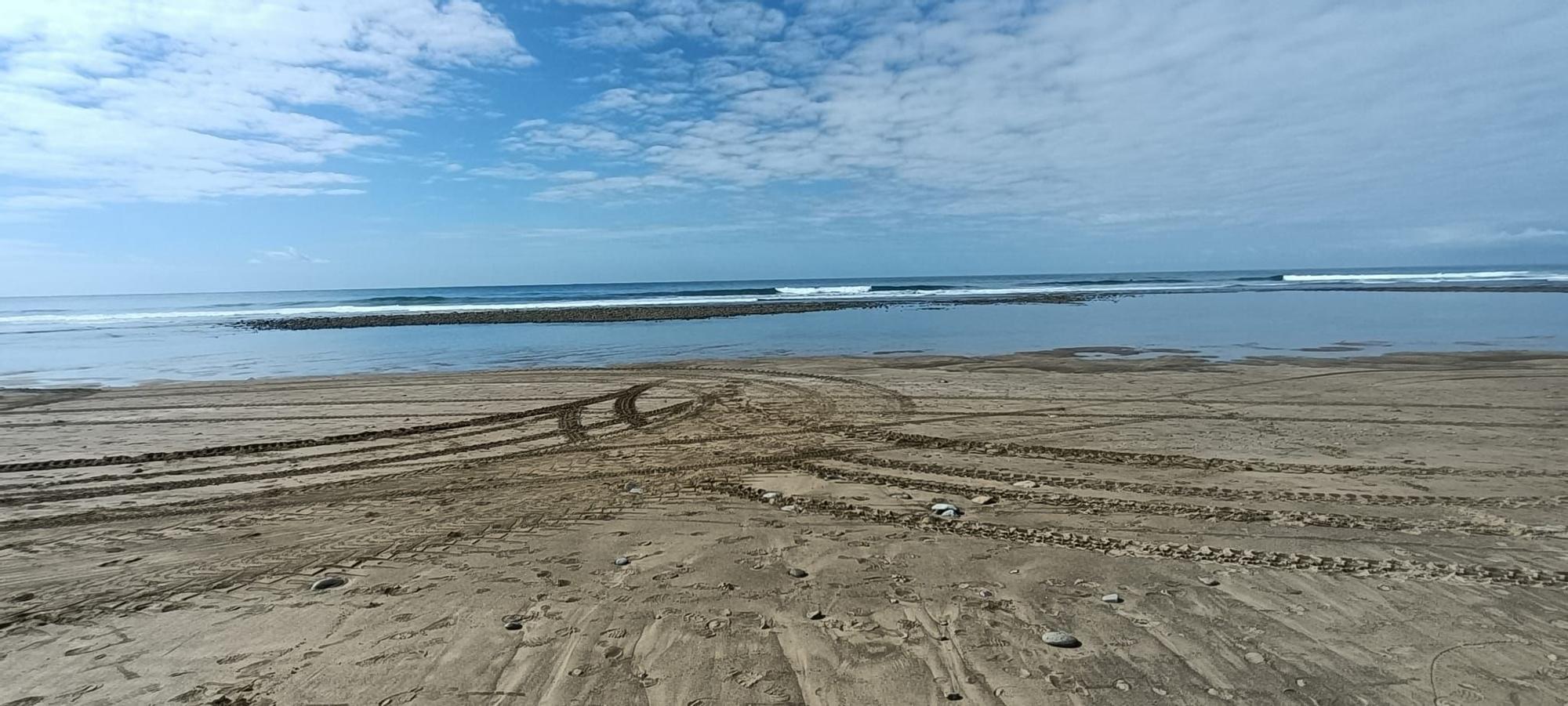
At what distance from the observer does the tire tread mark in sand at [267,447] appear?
28.5 ft

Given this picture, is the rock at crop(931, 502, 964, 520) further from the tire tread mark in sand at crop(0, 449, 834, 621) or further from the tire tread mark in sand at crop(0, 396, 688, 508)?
the tire tread mark in sand at crop(0, 396, 688, 508)

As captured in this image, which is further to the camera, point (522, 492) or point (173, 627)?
point (522, 492)

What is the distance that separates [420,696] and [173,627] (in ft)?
6.96

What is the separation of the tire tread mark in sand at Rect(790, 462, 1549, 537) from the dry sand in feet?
0.14

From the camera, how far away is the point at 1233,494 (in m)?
6.68

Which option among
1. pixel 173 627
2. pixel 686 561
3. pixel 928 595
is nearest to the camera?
pixel 173 627

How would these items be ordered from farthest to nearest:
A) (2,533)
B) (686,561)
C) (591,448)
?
1. (591,448)
2. (2,533)
3. (686,561)

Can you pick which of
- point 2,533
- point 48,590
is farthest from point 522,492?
point 2,533

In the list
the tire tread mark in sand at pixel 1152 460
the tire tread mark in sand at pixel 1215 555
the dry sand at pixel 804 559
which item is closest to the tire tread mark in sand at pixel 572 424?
the dry sand at pixel 804 559

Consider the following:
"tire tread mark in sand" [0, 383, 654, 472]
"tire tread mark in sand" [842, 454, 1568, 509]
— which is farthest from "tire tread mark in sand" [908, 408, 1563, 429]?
"tire tread mark in sand" [0, 383, 654, 472]

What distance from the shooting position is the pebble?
4.87 meters

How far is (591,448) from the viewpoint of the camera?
9328 millimetres

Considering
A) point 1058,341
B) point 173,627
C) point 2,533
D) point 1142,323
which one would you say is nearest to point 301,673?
point 173,627

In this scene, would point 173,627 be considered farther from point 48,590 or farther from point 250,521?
point 250,521
